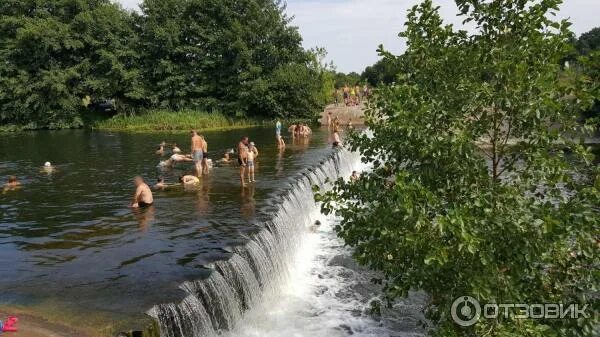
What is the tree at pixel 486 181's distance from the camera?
577cm

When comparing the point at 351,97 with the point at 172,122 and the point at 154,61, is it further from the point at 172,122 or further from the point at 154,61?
the point at 154,61

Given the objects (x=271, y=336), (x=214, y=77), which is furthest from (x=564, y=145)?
(x=214, y=77)

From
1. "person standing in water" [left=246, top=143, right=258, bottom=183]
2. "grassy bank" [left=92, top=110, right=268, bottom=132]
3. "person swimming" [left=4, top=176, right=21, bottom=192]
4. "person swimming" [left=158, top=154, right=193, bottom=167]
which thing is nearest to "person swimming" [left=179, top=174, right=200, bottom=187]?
"person standing in water" [left=246, top=143, right=258, bottom=183]

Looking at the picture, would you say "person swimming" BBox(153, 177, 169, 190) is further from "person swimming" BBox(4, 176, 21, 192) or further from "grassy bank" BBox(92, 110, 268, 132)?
"grassy bank" BBox(92, 110, 268, 132)

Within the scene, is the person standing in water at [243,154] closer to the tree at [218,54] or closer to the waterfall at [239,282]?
the waterfall at [239,282]

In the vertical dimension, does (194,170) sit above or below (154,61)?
below

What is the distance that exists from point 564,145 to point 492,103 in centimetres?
108

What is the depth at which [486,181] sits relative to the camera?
6.63 metres

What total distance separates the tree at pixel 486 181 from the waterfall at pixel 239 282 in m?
1.97

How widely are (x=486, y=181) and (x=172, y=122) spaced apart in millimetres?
46182

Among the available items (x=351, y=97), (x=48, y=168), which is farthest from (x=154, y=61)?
(x=48, y=168)

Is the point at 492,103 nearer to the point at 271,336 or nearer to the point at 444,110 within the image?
the point at 444,110

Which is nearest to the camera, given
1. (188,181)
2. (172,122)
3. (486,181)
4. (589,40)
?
(486,181)

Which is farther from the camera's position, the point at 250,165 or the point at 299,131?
the point at 299,131
